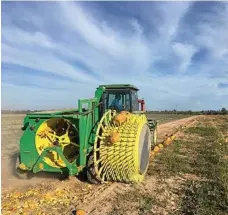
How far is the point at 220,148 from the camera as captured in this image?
13.2 m

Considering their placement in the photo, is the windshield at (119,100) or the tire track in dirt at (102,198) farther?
the windshield at (119,100)

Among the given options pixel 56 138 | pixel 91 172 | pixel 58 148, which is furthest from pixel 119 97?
pixel 58 148

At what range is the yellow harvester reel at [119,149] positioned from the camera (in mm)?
6902

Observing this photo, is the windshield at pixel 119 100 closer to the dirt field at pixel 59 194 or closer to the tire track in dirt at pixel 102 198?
the dirt field at pixel 59 194

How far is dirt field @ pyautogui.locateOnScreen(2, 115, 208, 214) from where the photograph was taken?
5848 millimetres

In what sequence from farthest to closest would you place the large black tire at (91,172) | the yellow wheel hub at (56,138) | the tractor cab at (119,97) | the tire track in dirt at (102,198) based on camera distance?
the tractor cab at (119,97)
the yellow wheel hub at (56,138)
the large black tire at (91,172)
the tire track in dirt at (102,198)

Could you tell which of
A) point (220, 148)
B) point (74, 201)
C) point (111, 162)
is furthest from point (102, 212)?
point (220, 148)

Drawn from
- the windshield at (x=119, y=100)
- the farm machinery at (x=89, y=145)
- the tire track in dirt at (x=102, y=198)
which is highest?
the windshield at (x=119, y=100)

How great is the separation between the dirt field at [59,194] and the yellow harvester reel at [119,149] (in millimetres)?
292

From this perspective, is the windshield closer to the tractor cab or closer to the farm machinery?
the tractor cab

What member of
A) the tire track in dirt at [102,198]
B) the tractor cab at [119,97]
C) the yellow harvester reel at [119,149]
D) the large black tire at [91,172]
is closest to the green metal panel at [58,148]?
the large black tire at [91,172]

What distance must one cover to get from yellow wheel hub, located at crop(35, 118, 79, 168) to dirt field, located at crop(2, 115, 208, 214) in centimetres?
60

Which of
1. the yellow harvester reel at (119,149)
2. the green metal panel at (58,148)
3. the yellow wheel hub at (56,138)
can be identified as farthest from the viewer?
the yellow wheel hub at (56,138)

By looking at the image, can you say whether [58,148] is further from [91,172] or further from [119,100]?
[119,100]
